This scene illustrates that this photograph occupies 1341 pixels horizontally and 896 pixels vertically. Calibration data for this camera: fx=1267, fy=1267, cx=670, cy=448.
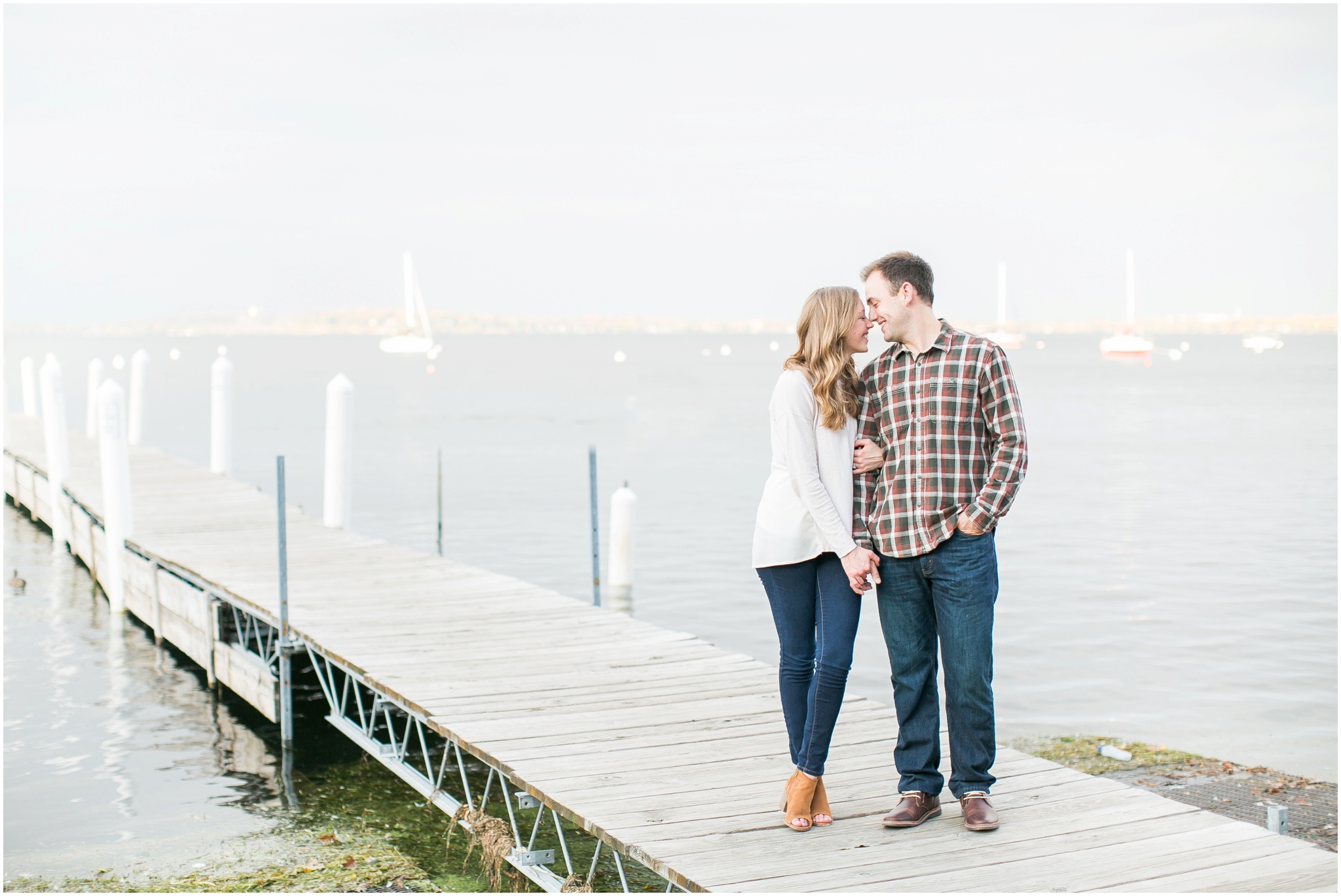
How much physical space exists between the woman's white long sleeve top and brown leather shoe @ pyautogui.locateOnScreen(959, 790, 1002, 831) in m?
1.05

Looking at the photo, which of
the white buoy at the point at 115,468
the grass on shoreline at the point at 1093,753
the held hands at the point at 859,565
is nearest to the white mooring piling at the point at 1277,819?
the held hands at the point at 859,565

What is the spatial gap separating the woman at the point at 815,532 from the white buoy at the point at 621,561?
33.4 feet

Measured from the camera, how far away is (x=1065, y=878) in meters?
4.11

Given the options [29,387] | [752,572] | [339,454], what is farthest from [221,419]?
[29,387]

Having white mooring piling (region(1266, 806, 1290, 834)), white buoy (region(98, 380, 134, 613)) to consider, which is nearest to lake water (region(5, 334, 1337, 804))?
white buoy (region(98, 380, 134, 613))

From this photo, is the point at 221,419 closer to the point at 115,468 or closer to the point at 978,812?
the point at 115,468

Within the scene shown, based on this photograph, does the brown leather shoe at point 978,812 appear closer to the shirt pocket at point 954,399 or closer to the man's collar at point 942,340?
the shirt pocket at point 954,399

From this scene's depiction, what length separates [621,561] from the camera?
15.4m

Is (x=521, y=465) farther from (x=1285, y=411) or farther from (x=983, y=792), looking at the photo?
(x=1285, y=411)

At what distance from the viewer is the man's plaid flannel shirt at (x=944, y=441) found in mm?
4254

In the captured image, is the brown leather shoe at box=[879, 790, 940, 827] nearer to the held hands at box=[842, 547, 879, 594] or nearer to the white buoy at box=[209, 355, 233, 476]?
the held hands at box=[842, 547, 879, 594]

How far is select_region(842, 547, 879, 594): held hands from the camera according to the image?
431 centimetres

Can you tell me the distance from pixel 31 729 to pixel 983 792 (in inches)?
331

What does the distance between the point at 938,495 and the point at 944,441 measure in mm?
187
